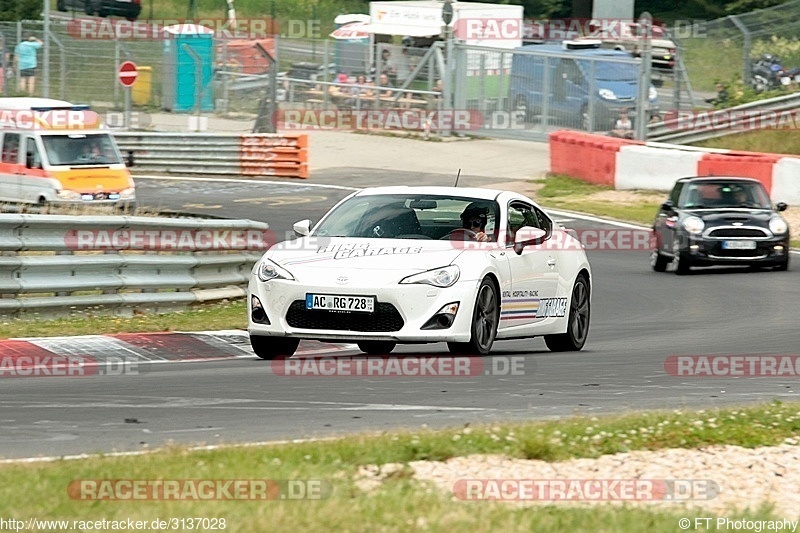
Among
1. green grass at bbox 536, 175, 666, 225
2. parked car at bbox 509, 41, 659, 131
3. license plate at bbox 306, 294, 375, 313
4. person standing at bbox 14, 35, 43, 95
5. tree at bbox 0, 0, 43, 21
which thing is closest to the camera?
license plate at bbox 306, 294, 375, 313

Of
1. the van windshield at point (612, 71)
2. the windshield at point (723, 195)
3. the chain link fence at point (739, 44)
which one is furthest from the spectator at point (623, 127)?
the windshield at point (723, 195)

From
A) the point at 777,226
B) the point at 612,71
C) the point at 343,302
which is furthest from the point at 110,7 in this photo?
the point at 343,302

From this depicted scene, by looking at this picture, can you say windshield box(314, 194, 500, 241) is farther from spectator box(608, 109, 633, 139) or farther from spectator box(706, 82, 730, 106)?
spectator box(706, 82, 730, 106)

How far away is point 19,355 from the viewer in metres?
11.7

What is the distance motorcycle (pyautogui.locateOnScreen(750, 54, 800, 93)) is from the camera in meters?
36.2

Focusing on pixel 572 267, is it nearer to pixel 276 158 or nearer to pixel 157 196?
pixel 157 196

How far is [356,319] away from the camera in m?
11.2

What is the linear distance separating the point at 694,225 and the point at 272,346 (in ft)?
35.3

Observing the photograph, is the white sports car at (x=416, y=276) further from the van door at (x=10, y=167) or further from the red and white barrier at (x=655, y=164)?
the red and white barrier at (x=655, y=164)

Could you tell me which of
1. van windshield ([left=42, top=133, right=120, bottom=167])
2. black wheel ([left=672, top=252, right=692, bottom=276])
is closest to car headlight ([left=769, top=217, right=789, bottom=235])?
black wheel ([left=672, top=252, right=692, bottom=276])

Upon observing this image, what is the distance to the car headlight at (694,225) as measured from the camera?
2141 centimetres

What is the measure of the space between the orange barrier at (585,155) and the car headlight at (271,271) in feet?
71.4

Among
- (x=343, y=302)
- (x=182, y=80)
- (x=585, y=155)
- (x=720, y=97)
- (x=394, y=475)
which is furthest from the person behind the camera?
(x=182, y=80)

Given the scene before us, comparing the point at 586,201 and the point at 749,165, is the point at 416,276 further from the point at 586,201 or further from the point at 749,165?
the point at 586,201
